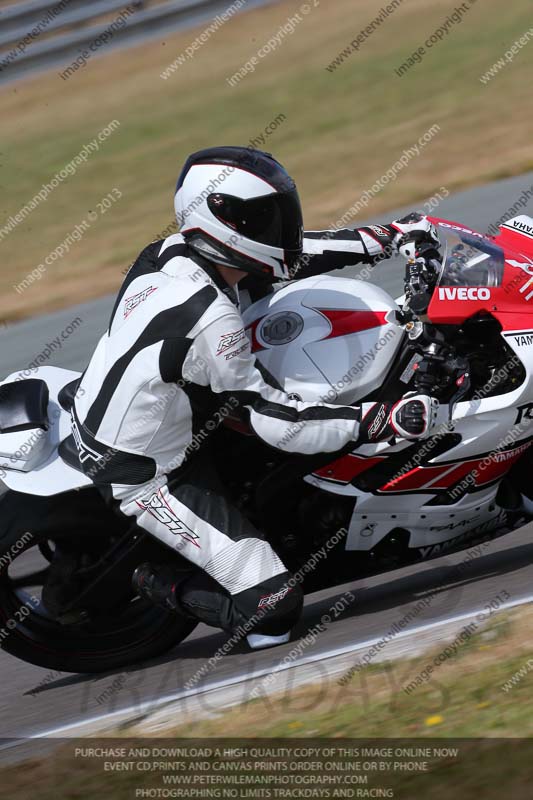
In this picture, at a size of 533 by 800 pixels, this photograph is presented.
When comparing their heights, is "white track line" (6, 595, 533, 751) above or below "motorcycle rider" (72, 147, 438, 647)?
below

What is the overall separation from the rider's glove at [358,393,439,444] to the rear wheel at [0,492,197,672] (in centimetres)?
125

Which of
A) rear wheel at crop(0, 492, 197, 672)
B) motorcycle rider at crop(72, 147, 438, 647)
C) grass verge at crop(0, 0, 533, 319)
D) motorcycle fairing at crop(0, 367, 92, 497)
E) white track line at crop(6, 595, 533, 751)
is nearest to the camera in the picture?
motorcycle rider at crop(72, 147, 438, 647)

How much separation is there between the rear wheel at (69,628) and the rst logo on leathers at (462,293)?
1656 millimetres

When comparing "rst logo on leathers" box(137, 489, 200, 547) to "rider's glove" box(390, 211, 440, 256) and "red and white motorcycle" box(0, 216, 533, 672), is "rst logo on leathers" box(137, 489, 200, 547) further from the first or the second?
"rider's glove" box(390, 211, 440, 256)

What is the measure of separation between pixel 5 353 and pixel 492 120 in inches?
237

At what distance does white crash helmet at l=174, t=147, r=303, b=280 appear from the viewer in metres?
4.00

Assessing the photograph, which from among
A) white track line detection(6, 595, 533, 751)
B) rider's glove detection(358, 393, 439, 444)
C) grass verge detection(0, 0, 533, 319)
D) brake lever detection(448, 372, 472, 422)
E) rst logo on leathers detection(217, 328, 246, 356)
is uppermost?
rst logo on leathers detection(217, 328, 246, 356)

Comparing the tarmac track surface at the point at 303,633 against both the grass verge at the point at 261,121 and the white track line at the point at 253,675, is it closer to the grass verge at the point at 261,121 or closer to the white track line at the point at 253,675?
the white track line at the point at 253,675

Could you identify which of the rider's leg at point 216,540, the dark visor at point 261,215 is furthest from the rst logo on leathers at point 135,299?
the rider's leg at point 216,540

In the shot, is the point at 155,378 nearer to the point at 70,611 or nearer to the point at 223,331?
the point at 223,331

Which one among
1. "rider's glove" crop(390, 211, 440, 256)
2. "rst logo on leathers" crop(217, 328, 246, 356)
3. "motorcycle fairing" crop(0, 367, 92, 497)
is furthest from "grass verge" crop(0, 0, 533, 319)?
"rst logo on leathers" crop(217, 328, 246, 356)

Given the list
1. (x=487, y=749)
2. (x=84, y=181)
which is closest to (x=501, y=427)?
(x=487, y=749)

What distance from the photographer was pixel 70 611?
15.2ft

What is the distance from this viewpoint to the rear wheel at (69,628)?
4613mm
